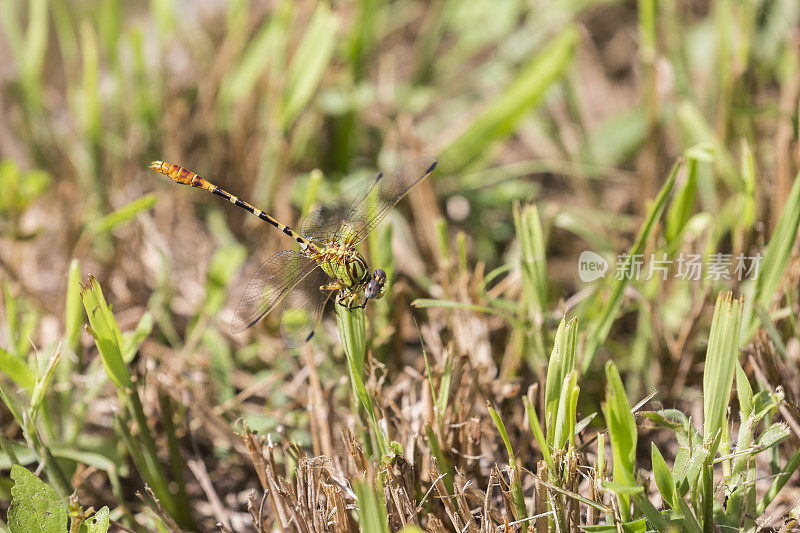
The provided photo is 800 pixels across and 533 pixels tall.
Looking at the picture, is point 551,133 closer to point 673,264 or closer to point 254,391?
point 673,264

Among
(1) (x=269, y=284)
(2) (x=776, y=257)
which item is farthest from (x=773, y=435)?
(1) (x=269, y=284)

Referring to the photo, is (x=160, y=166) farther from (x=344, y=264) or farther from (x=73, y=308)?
(x=344, y=264)

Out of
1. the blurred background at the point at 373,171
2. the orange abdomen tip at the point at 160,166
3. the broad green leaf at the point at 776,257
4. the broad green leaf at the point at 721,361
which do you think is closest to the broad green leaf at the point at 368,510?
the blurred background at the point at 373,171

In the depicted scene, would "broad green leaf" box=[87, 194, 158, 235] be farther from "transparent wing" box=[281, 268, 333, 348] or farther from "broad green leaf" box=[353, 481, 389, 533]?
"broad green leaf" box=[353, 481, 389, 533]

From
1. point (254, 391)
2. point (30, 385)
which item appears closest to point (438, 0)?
point (254, 391)

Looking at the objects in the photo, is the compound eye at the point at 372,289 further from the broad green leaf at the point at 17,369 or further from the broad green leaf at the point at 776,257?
the broad green leaf at the point at 776,257
